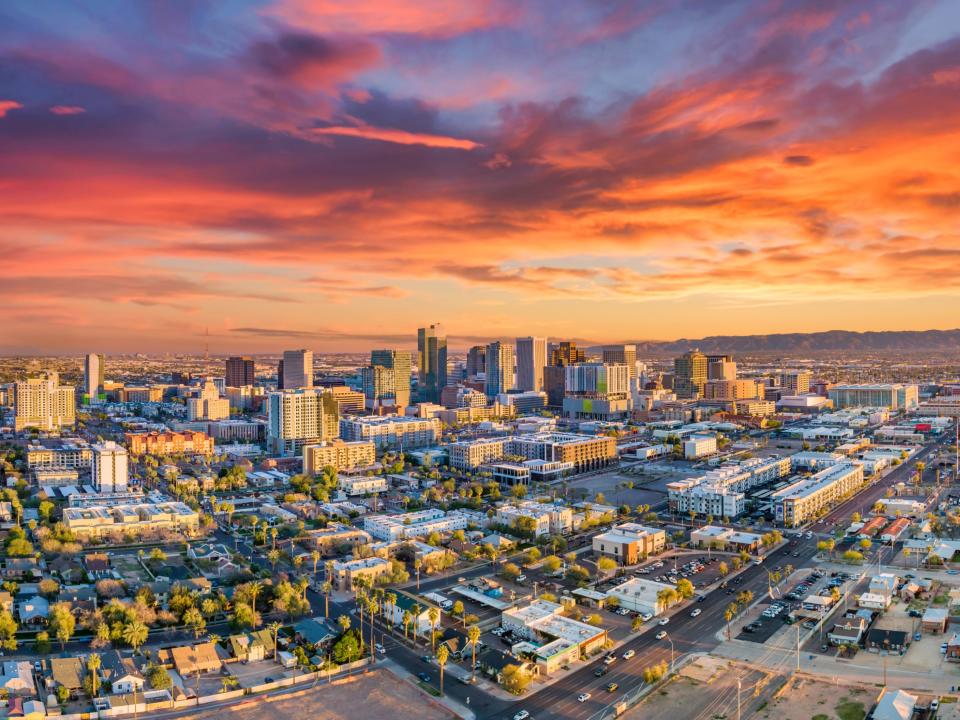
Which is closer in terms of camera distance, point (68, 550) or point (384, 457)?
point (68, 550)

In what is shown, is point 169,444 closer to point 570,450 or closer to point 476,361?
point 570,450

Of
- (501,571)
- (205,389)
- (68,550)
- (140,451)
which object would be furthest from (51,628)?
(205,389)

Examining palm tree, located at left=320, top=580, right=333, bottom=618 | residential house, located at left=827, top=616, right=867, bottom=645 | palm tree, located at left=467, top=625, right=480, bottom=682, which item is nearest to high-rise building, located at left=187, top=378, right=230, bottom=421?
palm tree, located at left=320, top=580, right=333, bottom=618

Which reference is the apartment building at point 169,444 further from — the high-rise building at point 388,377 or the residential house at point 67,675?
the residential house at point 67,675

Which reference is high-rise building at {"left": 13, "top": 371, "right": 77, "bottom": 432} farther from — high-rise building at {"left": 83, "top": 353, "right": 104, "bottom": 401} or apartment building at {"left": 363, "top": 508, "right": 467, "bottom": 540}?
apartment building at {"left": 363, "top": 508, "right": 467, "bottom": 540}

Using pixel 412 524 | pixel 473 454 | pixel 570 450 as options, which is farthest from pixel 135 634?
pixel 570 450

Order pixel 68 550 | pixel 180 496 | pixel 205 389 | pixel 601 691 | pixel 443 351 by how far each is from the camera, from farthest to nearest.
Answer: pixel 443 351
pixel 205 389
pixel 180 496
pixel 68 550
pixel 601 691

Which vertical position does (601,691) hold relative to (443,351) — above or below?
below

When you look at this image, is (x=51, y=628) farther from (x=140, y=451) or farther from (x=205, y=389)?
(x=205, y=389)
